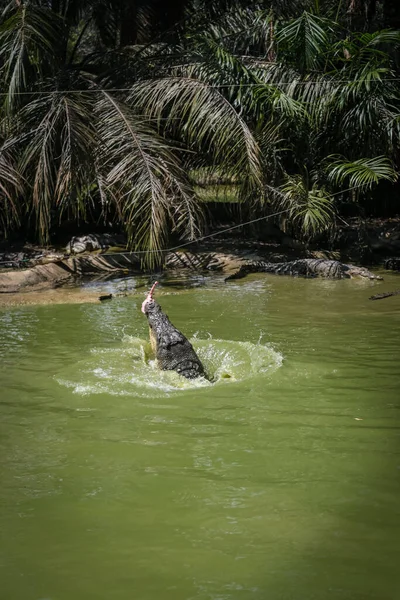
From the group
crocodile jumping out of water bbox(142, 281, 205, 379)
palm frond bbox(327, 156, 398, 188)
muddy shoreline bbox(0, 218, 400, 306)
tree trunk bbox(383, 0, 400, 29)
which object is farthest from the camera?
tree trunk bbox(383, 0, 400, 29)

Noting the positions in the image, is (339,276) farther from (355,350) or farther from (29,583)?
(29,583)

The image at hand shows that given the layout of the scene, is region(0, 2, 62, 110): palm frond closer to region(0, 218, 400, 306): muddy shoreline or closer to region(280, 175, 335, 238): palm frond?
region(0, 218, 400, 306): muddy shoreline

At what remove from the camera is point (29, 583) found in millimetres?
3088

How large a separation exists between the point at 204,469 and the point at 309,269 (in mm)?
8216

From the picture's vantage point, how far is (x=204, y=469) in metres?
4.26

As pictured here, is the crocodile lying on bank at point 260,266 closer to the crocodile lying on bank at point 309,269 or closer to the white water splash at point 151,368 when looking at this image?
the crocodile lying on bank at point 309,269

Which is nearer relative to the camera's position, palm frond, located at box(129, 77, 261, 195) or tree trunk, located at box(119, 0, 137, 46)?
palm frond, located at box(129, 77, 261, 195)

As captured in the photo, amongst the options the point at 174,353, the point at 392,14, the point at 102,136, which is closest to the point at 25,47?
the point at 102,136

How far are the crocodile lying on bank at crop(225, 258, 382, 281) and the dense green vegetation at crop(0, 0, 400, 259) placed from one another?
69 cm

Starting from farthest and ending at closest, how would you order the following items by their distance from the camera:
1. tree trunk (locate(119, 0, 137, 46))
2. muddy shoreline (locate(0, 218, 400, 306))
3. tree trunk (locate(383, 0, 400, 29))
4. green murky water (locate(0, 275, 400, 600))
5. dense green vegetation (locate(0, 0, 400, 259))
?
tree trunk (locate(119, 0, 137, 46)) → tree trunk (locate(383, 0, 400, 29)) → dense green vegetation (locate(0, 0, 400, 259)) → muddy shoreline (locate(0, 218, 400, 306)) → green murky water (locate(0, 275, 400, 600))

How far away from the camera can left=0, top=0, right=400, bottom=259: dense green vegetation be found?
37.2ft

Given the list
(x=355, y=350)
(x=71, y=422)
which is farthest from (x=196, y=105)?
(x=71, y=422)

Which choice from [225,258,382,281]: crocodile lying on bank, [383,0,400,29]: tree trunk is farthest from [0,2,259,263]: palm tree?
[383,0,400,29]: tree trunk

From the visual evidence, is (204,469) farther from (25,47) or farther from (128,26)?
(128,26)
